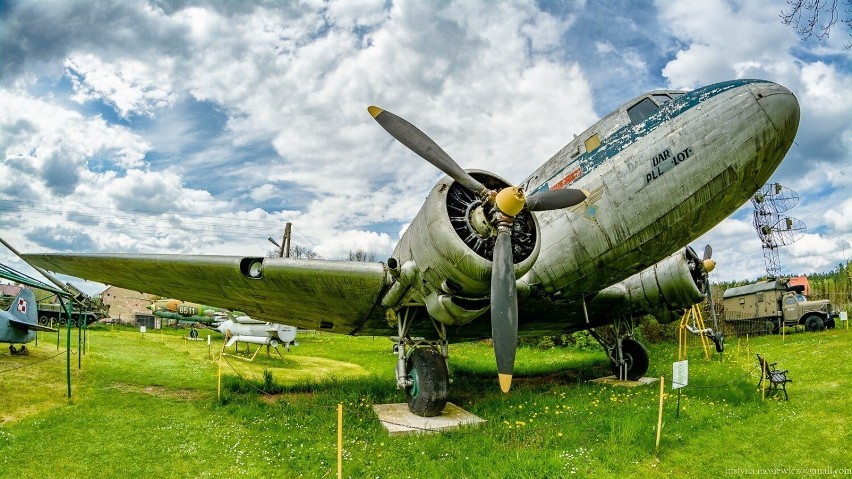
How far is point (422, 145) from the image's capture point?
709 cm

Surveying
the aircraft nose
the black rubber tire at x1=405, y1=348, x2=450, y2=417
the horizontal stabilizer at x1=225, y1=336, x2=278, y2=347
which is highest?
the aircraft nose

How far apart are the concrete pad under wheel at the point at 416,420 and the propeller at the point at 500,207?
85.7 inches

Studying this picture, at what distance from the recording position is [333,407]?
8648 millimetres

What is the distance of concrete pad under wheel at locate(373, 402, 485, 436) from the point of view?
7.65 m

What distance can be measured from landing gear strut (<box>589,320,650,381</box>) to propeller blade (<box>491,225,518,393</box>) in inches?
297

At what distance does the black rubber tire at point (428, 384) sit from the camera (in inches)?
328

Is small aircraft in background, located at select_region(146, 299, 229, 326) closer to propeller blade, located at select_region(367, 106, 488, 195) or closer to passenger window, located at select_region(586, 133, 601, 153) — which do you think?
propeller blade, located at select_region(367, 106, 488, 195)

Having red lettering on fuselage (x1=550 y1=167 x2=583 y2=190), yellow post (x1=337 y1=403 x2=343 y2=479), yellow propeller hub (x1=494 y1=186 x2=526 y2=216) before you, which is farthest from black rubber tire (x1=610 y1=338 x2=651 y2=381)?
yellow post (x1=337 y1=403 x2=343 y2=479)

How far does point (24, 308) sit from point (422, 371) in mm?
14052

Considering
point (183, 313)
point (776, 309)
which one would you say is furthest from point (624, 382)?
point (183, 313)

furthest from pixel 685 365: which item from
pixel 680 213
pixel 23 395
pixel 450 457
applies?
pixel 23 395

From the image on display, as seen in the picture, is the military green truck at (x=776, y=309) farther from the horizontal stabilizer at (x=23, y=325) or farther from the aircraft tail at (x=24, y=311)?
the horizontal stabilizer at (x=23, y=325)

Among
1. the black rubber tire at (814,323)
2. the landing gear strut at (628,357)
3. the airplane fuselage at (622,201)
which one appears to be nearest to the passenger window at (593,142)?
the airplane fuselage at (622,201)

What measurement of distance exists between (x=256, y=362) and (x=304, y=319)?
8.53 meters
